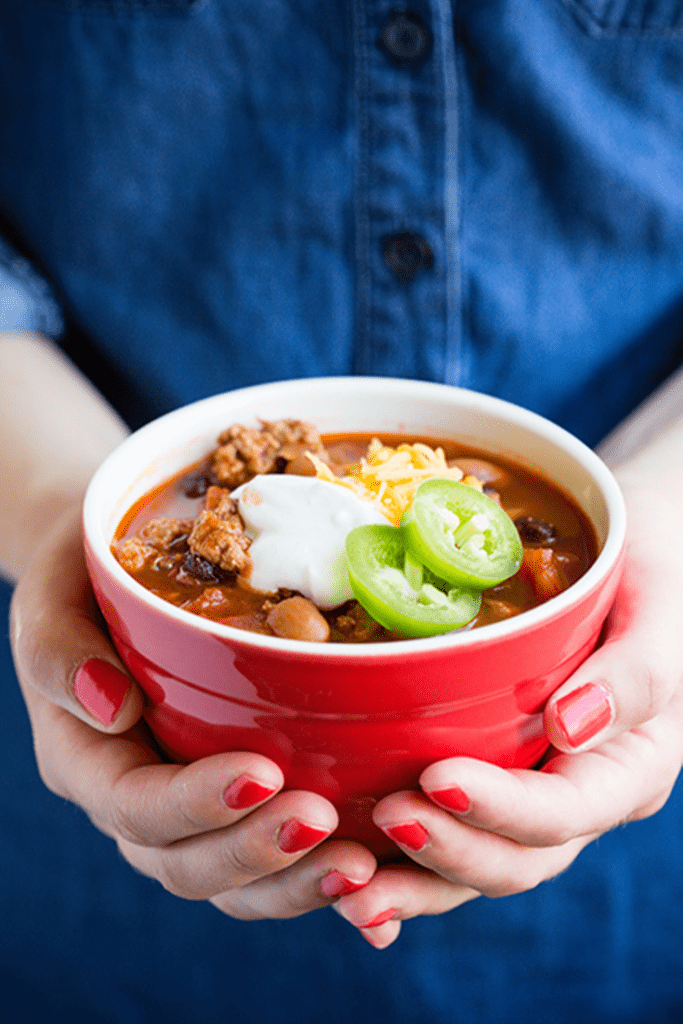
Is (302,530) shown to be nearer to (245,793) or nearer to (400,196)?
(245,793)

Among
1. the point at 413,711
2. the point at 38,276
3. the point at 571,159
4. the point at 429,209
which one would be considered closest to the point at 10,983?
the point at 38,276

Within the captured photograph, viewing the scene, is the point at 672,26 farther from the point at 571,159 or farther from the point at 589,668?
the point at 589,668

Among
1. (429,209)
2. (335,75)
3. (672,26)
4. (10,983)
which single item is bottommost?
(10,983)

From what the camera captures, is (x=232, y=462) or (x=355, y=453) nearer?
(x=232, y=462)

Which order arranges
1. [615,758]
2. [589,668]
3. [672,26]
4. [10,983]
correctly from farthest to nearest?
[10,983], [672,26], [615,758], [589,668]

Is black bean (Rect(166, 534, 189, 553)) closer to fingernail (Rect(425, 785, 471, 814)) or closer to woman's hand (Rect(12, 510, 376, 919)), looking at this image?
woman's hand (Rect(12, 510, 376, 919))

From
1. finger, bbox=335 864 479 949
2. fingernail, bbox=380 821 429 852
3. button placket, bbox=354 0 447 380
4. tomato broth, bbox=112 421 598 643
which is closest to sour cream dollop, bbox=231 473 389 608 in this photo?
tomato broth, bbox=112 421 598 643
